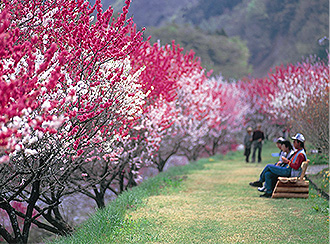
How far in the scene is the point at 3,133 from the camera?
10.2 ft

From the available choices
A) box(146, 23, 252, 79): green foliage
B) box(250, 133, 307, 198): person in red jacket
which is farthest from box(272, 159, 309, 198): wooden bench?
box(146, 23, 252, 79): green foliage

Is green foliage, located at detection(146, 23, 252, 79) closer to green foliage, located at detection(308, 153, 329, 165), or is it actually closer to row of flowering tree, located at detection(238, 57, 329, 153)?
row of flowering tree, located at detection(238, 57, 329, 153)

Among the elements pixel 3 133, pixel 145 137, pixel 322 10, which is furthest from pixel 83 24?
pixel 322 10

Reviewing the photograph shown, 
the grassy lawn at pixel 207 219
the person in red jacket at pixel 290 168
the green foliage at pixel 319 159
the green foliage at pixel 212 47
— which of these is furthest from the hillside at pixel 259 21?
the grassy lawn at pixel 207 219

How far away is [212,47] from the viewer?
179ft

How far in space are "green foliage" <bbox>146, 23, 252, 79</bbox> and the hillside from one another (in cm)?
49

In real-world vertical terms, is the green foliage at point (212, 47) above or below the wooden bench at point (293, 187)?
above

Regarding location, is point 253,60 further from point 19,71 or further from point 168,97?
point 19,71

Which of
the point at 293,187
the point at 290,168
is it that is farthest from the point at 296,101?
the point at 293,187

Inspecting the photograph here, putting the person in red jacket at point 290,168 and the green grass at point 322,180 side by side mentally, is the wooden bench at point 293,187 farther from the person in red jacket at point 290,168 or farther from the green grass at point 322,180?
the green grass at point 322,180

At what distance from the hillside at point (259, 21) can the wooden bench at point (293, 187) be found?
46.2 metres

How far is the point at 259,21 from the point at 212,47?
58.3ft

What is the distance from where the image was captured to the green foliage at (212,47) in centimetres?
5281

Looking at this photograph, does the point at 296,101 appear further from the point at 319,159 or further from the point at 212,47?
the point at 212,47
